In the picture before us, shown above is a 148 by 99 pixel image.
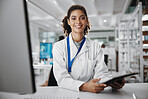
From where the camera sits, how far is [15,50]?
1.46 feet

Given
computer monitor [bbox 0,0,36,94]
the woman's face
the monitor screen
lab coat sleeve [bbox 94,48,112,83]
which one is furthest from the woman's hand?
the monitor screen

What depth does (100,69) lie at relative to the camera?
1.34m

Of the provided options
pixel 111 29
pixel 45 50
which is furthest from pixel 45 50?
pixel 111 29

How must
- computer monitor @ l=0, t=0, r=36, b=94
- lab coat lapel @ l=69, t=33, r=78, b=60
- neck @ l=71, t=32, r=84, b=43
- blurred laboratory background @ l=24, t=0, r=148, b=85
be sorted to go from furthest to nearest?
1. blurred laboratory background @ l=24, t=0, r=148, b=85
2. neck @ l=71, t=32, r=84, b=43
3. lab coat lapel @ l=69, t=33, r=78, b=60
4. computer monitor @ l=0, t=0, r=36, b=94

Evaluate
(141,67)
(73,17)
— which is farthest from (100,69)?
(141,67)

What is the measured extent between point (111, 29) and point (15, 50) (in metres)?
6.78

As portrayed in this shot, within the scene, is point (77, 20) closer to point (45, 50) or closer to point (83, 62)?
point (83, 62)

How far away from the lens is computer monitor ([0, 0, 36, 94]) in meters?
0.43

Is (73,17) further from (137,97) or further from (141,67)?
(141,67)

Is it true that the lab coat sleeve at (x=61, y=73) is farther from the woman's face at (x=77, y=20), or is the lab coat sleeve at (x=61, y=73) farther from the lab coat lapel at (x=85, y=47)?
the woman's face at (x=77, y=20)

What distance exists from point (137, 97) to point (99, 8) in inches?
177

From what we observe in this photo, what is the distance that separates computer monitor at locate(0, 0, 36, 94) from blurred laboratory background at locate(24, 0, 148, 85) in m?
1.56

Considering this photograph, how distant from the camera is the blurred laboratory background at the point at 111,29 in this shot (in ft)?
9.89

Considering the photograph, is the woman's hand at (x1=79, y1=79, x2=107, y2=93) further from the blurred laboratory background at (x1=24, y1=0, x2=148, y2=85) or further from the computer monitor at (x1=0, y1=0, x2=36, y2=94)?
the blurred laboratory background at (x1=24, y1=0, x2=148, y2=85)
